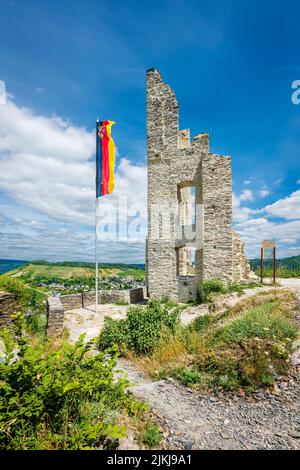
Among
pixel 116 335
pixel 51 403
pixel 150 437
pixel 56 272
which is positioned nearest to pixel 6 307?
pixel 116 335

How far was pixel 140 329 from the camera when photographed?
298 inches

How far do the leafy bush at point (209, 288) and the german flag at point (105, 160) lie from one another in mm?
7652

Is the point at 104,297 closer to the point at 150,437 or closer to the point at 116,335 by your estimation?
the point at 116,335

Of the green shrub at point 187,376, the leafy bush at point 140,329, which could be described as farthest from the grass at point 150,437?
the leafy bush at point 140,329

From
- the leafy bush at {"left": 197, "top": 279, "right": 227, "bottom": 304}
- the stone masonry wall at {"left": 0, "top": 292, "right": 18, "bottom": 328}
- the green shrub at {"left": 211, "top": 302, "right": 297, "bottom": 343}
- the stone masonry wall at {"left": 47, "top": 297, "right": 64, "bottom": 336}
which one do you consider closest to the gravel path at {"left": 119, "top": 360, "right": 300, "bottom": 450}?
the green shrub at {"left": 211, "top": 302, "right": 297, "bottom": 343}

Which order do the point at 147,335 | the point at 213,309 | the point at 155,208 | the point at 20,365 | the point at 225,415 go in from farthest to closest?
1. the point at 155,208
2. the point at 213,309
3. the point at 147,335
4. the point at 225,415
5. the point at 20,365

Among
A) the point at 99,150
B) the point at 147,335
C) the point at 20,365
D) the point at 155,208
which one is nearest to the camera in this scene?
the point at 20,365

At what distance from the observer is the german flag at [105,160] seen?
1395cm

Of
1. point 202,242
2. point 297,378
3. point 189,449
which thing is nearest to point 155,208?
point 202,242

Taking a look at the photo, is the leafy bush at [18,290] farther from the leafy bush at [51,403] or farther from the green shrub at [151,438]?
the green shrub at [151,438]

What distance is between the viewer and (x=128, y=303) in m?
16.0

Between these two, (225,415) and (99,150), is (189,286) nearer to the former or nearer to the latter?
(99,150)

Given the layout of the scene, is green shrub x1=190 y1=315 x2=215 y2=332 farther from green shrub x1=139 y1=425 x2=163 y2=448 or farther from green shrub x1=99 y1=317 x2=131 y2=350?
green shrub x1=139 y1=425 x2=163 y2=448
